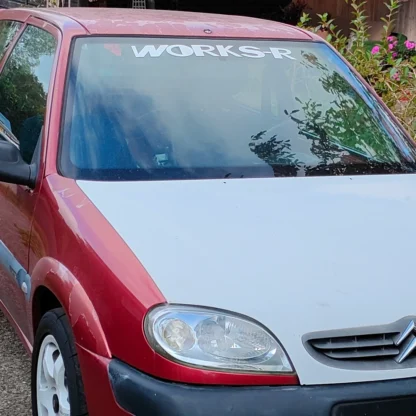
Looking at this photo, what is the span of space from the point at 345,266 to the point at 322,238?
0.17 metres

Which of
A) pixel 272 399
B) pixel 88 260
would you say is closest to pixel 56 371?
Answer: pixel 88 260

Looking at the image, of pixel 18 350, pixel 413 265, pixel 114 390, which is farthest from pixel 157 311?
pixel 18 350

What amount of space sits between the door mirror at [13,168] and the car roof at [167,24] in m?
0.70

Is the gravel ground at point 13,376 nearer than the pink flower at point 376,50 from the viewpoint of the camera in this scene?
Yes

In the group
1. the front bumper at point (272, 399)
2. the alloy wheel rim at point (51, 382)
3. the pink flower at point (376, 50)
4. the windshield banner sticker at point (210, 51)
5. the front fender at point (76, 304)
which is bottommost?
the alloy wheel rim at point (51, 382)

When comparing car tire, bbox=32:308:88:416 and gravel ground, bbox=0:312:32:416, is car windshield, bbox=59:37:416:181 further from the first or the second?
gravel ground, bbox=0:312:32:416

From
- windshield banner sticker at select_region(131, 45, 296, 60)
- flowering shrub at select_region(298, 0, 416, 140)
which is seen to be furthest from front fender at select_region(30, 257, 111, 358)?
flowering shrub at select_region(298, 0, 416, 140)

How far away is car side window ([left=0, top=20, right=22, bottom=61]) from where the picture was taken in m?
3.91

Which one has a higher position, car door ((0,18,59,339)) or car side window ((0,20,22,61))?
car side window ((0,20,22,61))

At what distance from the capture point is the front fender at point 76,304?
2.18 metres

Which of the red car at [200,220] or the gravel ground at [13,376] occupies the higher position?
the red car at [200,220]

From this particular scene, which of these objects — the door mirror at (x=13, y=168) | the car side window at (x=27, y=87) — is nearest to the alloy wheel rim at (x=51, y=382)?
the door mirror at (x=13, y=168)

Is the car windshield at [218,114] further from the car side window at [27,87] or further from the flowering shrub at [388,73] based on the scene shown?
the flowering shrub at [388,73]

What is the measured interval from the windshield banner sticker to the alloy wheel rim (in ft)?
4.39
